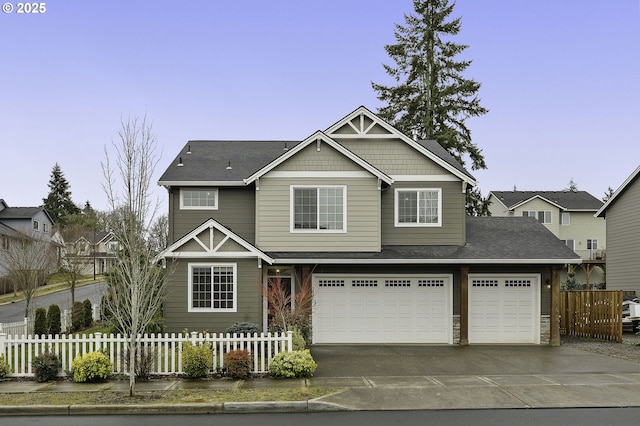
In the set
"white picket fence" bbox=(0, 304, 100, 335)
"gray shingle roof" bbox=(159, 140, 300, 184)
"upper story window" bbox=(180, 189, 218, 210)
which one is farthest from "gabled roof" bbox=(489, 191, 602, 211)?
"white picket fence" bbox=(0, 304, 100, 335)

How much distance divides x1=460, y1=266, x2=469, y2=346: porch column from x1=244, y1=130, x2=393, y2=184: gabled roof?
401 cm

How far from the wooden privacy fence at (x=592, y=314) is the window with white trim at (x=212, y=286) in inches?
534

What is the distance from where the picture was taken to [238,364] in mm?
13008

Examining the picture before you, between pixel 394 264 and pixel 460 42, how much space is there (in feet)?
90.0

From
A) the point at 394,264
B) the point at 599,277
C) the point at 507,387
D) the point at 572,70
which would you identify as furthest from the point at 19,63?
the point at 599,277

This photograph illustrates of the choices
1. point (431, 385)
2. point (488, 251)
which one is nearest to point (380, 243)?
point (488, 251)

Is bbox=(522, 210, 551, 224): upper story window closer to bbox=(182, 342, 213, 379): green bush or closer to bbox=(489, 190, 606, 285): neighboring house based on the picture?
bbox=(489, 190, 606, 285): neighboring house

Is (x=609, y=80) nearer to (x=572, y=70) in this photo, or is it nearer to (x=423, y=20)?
(x=572, y=70)

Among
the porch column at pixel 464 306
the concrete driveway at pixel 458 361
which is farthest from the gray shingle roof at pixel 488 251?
the concrete driveway at pixel 458 361

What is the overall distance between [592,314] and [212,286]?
14.6 metres

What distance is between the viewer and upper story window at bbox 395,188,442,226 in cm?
2081

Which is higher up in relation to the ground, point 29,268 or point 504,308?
point 29,268

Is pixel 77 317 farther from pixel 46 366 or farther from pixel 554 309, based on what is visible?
pixel 554 309

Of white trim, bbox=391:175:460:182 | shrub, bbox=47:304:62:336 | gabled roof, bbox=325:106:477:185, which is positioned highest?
gabled roof, bbox=325:106:477:185
